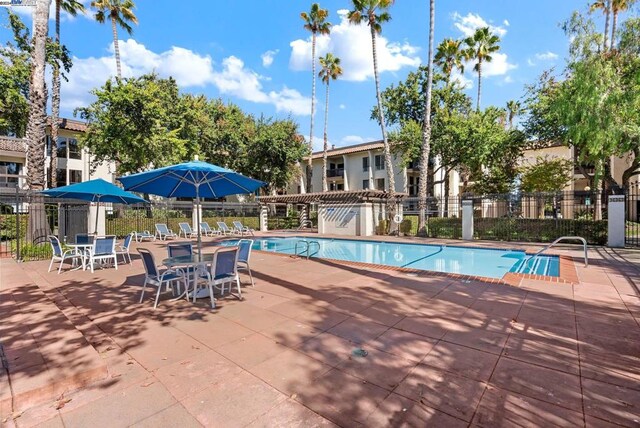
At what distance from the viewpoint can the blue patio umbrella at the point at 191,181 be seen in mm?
5676

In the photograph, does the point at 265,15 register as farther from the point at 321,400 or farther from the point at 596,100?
the point at 321,400

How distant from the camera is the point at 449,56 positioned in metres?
24.3

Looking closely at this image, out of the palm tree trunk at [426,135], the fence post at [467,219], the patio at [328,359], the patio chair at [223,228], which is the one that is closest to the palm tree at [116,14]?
the patio chair at [223,228]

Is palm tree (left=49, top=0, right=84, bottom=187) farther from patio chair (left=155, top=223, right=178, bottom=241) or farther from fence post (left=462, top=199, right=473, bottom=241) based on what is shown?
fence post (left=462, top=199, right=473, bottom=241)

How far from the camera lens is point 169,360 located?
3412 mm

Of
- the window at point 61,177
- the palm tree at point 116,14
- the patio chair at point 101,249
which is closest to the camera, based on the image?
the patio chair at point 101,249

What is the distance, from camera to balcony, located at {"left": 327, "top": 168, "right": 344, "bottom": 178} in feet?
118

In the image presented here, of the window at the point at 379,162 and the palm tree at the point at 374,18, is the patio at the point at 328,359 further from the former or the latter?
the window at the point at 379,162

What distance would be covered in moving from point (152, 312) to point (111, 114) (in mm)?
17329

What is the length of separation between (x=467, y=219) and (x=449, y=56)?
581 inches

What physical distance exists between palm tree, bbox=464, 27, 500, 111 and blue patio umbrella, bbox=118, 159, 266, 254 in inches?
974

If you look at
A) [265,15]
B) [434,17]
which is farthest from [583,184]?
[265,15]

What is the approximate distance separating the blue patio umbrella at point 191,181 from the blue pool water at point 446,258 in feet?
15.2

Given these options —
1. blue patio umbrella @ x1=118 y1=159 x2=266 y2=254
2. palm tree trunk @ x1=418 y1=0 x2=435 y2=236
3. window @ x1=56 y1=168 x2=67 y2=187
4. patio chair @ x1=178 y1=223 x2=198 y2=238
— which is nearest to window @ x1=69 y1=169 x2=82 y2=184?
window @ x1=56 y1=168 x2=67 y2=187
